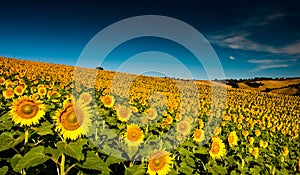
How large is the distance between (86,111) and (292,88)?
2093 inches

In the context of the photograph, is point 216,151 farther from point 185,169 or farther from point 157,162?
point 157,162

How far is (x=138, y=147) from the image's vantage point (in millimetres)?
3910

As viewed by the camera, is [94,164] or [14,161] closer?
[94,164]

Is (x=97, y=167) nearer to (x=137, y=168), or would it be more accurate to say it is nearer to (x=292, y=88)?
(x=137, y=168)

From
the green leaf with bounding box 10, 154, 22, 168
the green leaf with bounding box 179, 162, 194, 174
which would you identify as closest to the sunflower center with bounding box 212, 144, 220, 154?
the green leaf with bounding box 179, 162, 194, 174

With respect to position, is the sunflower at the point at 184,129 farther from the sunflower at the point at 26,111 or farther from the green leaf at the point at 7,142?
the green leaf at the point at 7,142

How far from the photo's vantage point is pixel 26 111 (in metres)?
3.17

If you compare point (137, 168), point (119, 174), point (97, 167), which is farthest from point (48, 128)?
point (119, 174)

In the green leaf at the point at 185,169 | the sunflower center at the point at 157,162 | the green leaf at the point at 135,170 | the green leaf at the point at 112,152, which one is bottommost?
the green leaf at the point at 185,169

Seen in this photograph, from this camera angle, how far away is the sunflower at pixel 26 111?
3.13 m

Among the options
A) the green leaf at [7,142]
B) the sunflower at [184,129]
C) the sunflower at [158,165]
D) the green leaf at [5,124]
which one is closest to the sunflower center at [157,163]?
the sunflower at [158,165]

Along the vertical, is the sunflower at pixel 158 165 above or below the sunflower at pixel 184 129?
below

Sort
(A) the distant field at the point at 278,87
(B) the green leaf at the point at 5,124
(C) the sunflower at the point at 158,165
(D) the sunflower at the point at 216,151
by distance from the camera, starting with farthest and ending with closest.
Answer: (A) the distant field at the point at 278,87
(D) the sunflower at the point at 216,151
(C) the sunflower at the point at 158,165
(B) the green leaf at the point at 5,124

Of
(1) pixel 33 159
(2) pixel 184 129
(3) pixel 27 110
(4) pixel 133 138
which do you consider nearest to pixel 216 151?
(4) pixel 133 138
